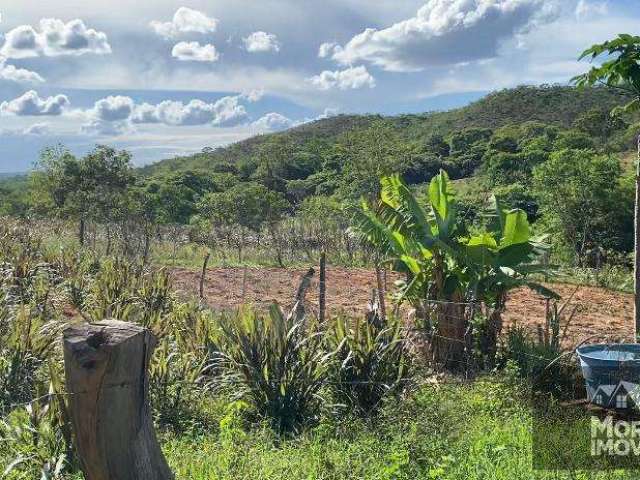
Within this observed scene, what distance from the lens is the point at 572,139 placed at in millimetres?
40031

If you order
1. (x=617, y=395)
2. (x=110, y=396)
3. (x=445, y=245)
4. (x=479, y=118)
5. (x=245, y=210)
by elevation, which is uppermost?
(x=479, y=118)

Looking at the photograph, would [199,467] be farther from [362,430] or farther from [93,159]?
[93,159]

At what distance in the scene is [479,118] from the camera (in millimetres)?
→ 75125

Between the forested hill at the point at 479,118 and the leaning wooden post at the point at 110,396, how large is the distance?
5653 cm

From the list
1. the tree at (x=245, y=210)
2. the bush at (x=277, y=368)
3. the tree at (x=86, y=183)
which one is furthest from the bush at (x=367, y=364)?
the tree at (x=245, y=210)

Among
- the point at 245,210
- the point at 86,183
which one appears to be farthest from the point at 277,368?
the point at 245,210

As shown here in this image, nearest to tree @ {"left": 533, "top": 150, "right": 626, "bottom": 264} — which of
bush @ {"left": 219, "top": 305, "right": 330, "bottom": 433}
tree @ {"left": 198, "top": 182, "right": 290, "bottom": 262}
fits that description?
tree @ {"left": 198, "top": 182, "right": 290, "bottom": 262}

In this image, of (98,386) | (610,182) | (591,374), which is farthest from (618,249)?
(98,386)

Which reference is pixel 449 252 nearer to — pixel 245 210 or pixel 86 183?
pixel 86 183

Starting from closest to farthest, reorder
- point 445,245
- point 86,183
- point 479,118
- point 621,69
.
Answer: point 621,69 → point 445,245 → point 86,183 → point 479,118

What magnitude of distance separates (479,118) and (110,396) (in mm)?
76401

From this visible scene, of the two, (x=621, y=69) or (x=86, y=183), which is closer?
(x=621, y=69)

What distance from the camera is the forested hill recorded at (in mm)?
67625

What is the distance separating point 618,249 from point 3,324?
21749mm
